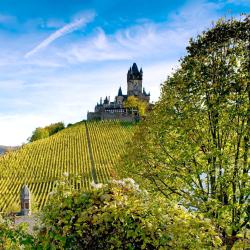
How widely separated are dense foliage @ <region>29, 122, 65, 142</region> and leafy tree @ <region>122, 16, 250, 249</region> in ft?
331

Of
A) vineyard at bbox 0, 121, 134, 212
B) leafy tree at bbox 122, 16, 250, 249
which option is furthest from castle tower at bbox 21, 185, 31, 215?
leafy tree at bbox 122, 16, 250, 249

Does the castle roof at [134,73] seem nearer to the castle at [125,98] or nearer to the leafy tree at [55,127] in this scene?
the castle at [125,98]

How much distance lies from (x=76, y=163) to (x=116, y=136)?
21798 mm

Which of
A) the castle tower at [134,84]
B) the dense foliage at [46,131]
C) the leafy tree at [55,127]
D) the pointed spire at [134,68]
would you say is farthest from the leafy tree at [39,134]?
the pointed spire at [134,68]

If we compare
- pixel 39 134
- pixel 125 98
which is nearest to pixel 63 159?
pixel 39 134

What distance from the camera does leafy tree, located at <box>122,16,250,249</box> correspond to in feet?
45.0

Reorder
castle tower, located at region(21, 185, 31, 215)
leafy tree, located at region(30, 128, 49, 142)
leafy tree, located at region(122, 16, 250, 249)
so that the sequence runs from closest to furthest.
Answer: leafy tree, located at region(122, 16, 250, 249) < castle tower, located at region(21, 185, 31, 215) < leafy tree, located at region(30, 128, 49, 142)

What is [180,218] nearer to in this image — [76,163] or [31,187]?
[31,187]

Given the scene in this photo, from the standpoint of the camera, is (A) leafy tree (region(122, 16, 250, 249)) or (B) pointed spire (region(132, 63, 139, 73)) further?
(B) pointed spire (region(132, 63, 139, 73))

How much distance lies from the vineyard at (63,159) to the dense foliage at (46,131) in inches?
707

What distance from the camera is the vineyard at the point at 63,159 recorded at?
52188 millimetres

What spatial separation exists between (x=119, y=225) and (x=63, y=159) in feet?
208

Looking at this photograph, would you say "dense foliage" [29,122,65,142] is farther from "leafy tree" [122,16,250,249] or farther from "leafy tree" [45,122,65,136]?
"leafy tree" [122,16,250,249]

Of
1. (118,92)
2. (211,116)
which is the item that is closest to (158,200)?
(211,116)
